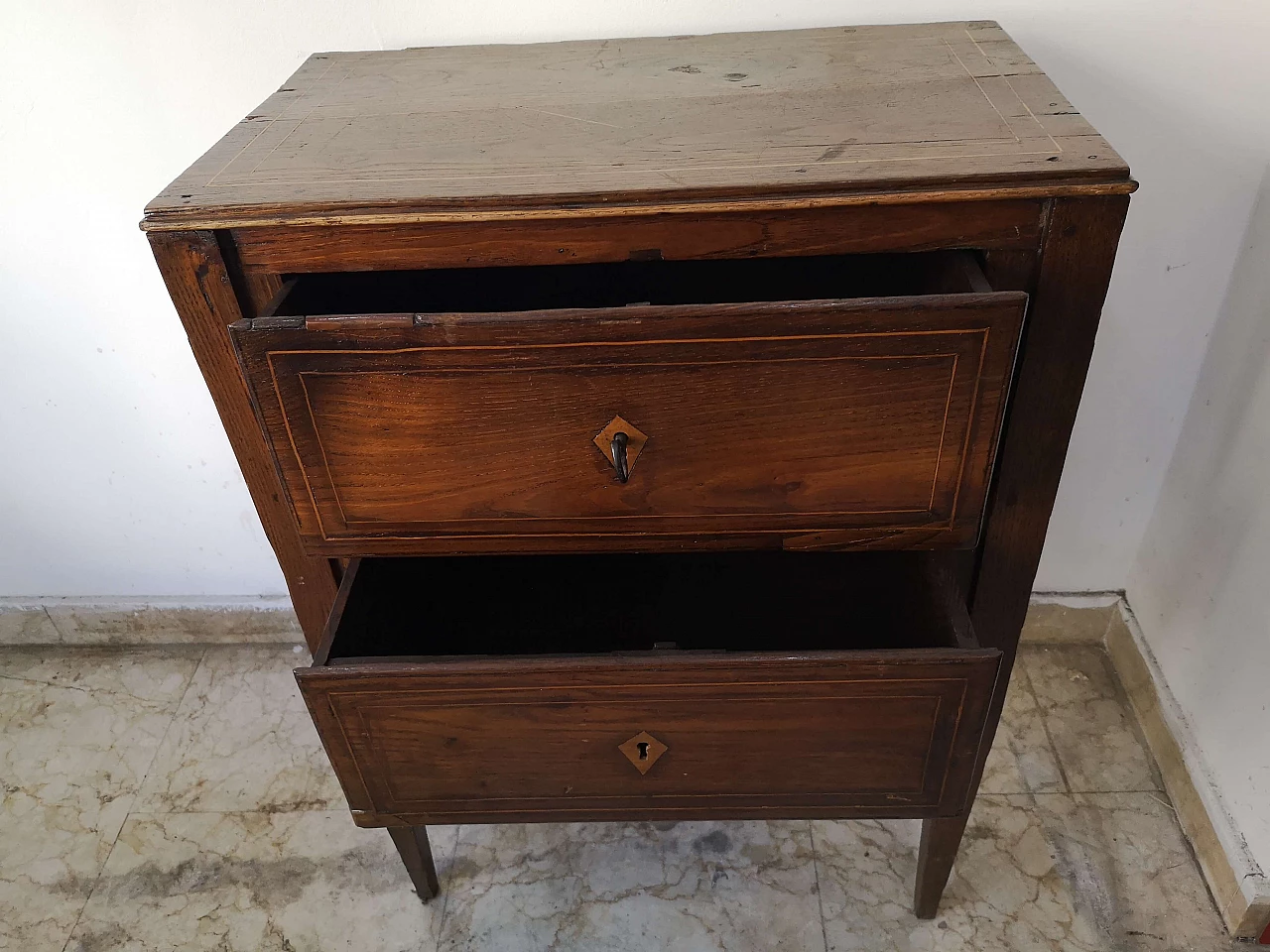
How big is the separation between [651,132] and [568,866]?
2.85ft

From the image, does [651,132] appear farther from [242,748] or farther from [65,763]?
[65,763]

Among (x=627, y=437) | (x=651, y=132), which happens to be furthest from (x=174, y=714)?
(x=651, y=132)

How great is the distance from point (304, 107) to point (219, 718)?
3.06 ft

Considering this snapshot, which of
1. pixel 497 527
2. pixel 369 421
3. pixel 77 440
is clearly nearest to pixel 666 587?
pixel 497 527

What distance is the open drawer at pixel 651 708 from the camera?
765mm

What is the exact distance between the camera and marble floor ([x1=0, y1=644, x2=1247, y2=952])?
1.07 meters

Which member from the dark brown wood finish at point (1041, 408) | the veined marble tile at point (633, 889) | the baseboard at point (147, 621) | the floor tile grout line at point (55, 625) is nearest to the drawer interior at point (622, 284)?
the dark brown wood finish at point (1041, 408)

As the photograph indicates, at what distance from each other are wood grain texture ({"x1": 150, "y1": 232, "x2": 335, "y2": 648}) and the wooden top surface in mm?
32

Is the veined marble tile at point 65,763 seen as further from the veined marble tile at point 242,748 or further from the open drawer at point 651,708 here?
the open drawer at point 651,708

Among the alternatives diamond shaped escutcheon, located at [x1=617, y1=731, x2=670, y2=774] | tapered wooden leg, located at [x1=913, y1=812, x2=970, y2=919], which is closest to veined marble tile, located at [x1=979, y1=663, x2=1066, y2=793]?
tapered wooden leg, located at [x1=913, y1=812, x2=970, y2=919]

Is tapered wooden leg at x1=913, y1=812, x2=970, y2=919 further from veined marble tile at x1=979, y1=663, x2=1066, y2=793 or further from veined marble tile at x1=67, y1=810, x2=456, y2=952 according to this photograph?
veined marble tile at x1=67, y1=810, x2=456, y2=952

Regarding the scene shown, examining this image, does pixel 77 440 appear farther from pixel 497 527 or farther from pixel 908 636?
pixel 908 636

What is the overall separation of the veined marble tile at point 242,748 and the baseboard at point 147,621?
0.04 m

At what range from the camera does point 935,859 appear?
1.00 m
